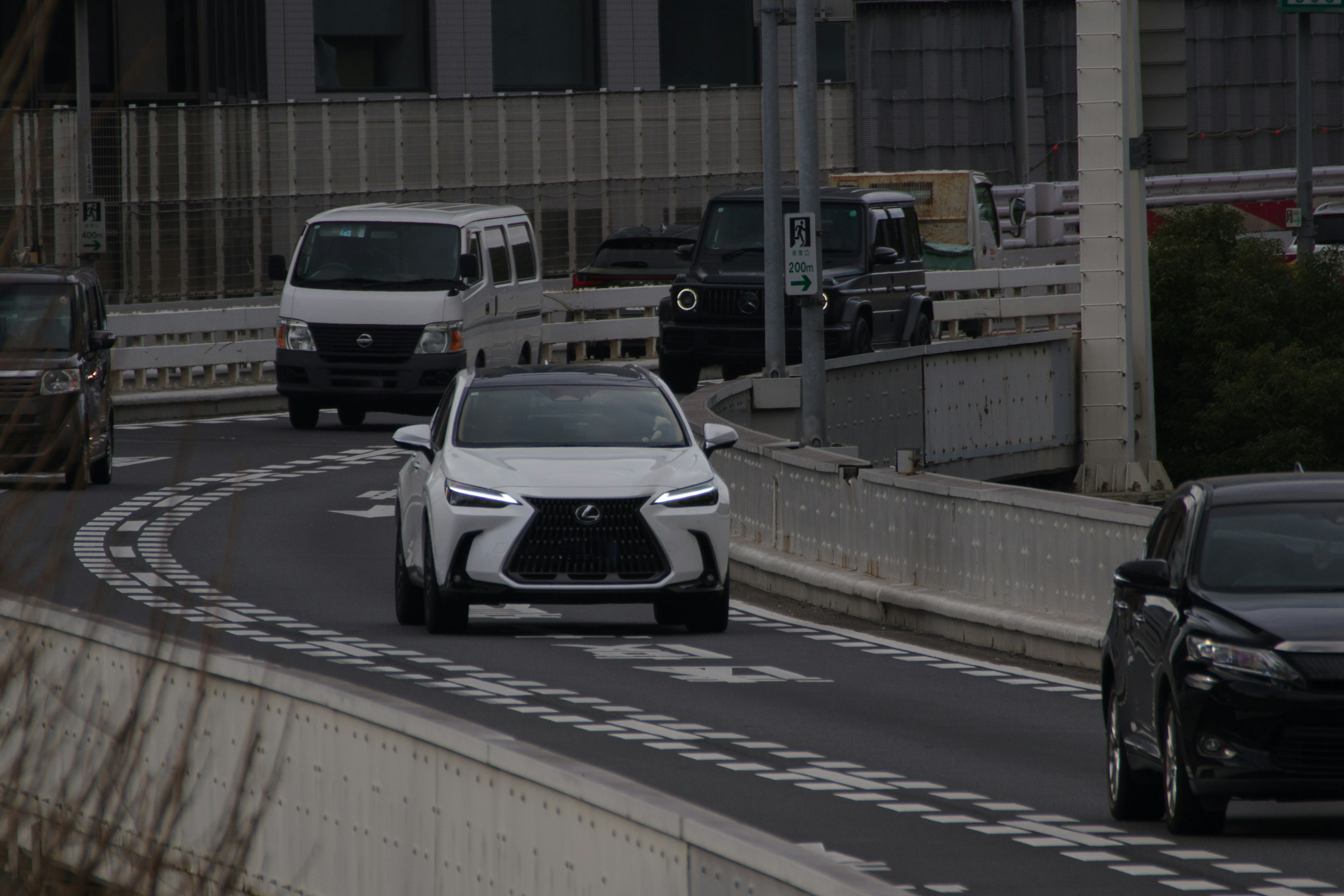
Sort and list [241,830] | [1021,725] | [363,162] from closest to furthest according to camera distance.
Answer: [241,830], [1021,725], [363,162]

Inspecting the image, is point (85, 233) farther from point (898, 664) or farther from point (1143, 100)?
point (898, 664)

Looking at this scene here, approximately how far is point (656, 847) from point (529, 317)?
2782cm

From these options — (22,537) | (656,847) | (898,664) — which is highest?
(22,537)

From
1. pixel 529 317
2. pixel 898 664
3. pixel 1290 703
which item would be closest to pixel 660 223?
pixel 529 317

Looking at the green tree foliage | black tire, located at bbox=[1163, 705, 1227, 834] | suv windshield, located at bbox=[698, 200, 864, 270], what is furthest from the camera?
the green tree foliage

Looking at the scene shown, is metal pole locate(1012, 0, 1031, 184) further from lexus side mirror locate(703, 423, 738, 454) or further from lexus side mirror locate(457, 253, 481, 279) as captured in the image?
lexus side mirror locate(703, 423, 738, 454)

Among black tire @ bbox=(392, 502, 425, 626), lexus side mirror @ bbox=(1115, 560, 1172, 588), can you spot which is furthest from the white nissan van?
lexus side mirror @ bbox=(1115, 560, 1172, 588)

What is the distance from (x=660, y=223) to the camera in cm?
5672

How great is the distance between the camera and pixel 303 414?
32562 mm

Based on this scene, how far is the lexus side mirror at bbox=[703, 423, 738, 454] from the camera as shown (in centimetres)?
1677

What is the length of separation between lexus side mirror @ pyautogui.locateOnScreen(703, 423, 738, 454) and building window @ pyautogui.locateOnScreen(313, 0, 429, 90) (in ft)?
145

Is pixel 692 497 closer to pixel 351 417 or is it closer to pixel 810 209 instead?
pixel 810 209

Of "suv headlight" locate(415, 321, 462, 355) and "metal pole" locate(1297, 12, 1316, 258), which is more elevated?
"metal pole" locate(1297, 12, 1316, 258)

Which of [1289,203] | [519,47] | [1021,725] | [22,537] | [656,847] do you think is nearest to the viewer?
[22,537]
